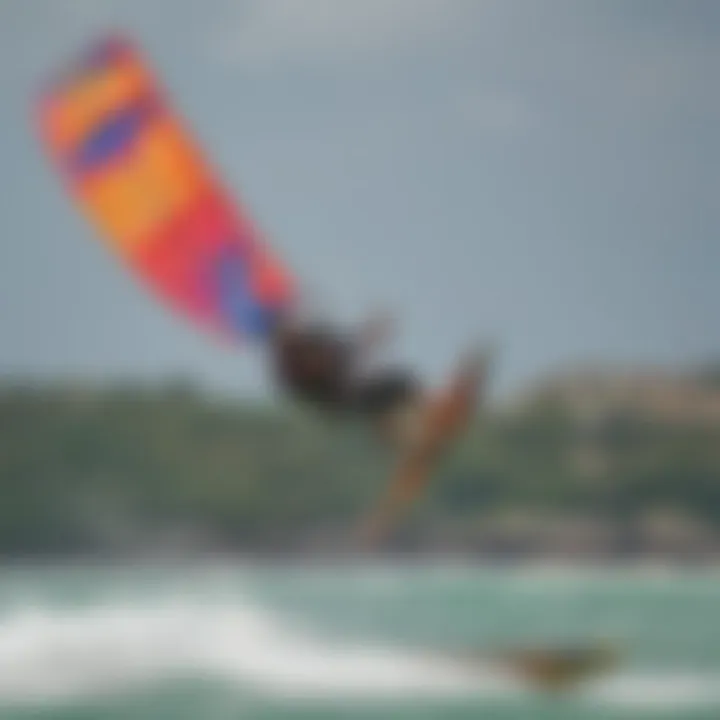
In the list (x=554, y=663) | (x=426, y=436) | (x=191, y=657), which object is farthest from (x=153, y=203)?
(x=554, y=663)

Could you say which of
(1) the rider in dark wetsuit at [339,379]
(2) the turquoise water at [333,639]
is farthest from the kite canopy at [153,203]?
(2) the turquoise water at [333,639]

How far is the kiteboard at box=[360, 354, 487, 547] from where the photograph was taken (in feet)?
7.87

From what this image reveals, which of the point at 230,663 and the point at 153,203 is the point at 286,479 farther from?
the point at 153,203

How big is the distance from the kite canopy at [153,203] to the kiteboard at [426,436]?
0.84 feet

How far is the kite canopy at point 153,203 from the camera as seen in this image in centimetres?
241

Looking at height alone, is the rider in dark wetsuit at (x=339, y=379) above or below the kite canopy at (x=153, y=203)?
below

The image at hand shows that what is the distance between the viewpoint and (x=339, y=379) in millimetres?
2398

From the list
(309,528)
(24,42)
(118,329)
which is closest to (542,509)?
(309,528)

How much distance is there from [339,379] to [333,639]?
0.37 m

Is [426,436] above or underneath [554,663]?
above

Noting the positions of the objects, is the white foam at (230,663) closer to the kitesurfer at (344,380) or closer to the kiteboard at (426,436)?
the kiteboard at (426,436)

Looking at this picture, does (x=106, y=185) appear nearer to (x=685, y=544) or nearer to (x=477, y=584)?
(x=477, y=584)

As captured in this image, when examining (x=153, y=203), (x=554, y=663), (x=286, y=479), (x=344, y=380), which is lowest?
(x=554, y=663)

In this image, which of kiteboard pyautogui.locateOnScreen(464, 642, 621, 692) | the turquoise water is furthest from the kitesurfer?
kiteboard pyautogui.locateOnScreen(464, 642, 621, 692)
